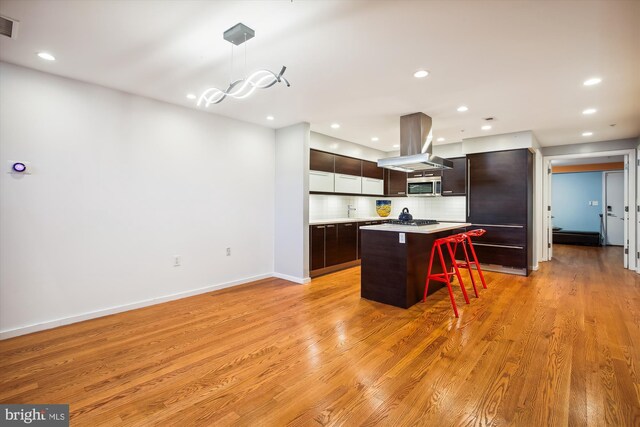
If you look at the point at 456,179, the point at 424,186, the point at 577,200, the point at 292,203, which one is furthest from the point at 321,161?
the point at 577,200

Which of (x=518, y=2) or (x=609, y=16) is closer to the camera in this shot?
(x=518, y=2)

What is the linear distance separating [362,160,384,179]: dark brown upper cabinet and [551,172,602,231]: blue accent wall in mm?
6781

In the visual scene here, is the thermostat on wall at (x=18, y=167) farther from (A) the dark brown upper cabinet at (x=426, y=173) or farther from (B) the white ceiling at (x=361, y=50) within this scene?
(A) the dark brown upper cabinet at (x=426, y=173)

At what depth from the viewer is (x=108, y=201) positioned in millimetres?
3328

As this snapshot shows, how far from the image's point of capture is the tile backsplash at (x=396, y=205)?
5926 millimetres

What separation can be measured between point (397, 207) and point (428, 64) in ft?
16.1

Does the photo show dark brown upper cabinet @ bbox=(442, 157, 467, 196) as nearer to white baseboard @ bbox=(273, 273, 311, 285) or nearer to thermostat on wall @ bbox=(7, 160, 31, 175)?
white baseboard @ bbox=(273, 273, 311, 285)

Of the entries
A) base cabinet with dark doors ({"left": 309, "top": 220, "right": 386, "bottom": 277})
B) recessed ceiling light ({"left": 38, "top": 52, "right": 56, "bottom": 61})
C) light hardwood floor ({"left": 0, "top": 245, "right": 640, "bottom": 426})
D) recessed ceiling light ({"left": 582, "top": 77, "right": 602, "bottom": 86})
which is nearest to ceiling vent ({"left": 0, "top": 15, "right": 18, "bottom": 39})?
recessed ceiling light ({"left": 38, "top": 52, "right": 56, "bottom": 61})

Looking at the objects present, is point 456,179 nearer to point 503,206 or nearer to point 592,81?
point 503,206

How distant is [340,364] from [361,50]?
256cm

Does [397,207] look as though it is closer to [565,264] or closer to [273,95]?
[565,264]

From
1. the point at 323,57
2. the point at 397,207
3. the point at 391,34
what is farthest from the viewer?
the point at 397,207

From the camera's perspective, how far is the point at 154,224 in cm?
369

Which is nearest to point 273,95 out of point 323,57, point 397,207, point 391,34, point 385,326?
point 323,57
